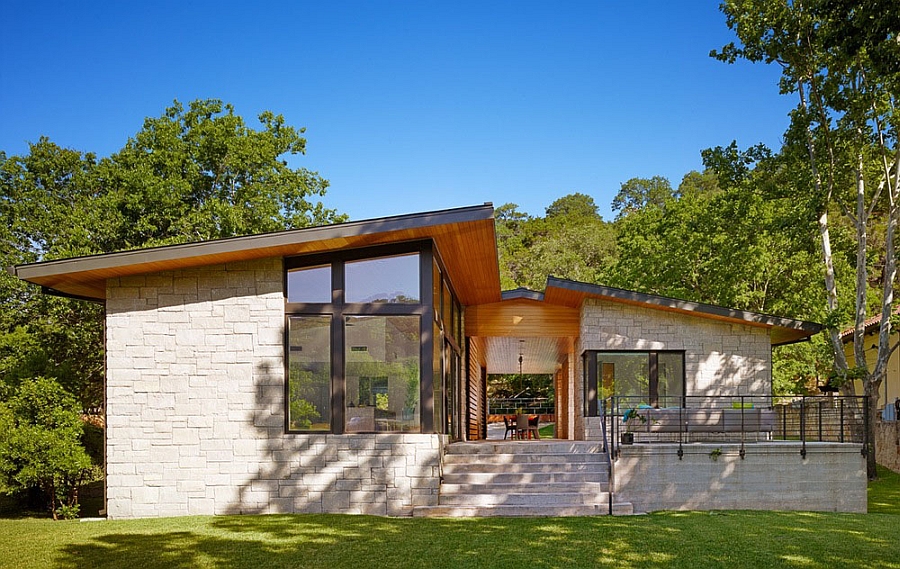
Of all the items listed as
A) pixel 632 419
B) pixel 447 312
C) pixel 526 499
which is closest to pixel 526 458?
pixel 526 499

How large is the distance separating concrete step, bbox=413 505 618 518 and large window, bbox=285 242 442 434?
108 cm

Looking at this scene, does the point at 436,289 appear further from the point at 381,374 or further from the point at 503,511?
the point at 503,511

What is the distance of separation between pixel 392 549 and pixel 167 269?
5.07 metres

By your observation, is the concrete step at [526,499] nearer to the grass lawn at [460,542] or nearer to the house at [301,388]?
the house at [301,388]

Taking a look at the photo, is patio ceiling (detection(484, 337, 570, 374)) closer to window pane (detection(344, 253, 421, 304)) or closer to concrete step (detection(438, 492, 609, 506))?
concrete step (detection(438, 492, 609, 506))

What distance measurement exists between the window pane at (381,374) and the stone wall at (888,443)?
12185 millimetres

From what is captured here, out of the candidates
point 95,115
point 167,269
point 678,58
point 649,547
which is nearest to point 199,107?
point 95,115

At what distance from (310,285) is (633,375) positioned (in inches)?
304

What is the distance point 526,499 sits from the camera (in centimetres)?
1109

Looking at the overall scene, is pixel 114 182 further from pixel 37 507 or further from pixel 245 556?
pixel 245 556

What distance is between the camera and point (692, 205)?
85.1 ft

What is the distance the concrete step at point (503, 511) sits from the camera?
1069cm

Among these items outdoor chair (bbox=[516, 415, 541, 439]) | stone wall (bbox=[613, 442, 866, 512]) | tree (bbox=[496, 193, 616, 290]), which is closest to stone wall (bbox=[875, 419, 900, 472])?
stone wall (bbox=[613, 442, 866, 512])

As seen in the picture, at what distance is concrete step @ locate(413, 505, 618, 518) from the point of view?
10688 mm
